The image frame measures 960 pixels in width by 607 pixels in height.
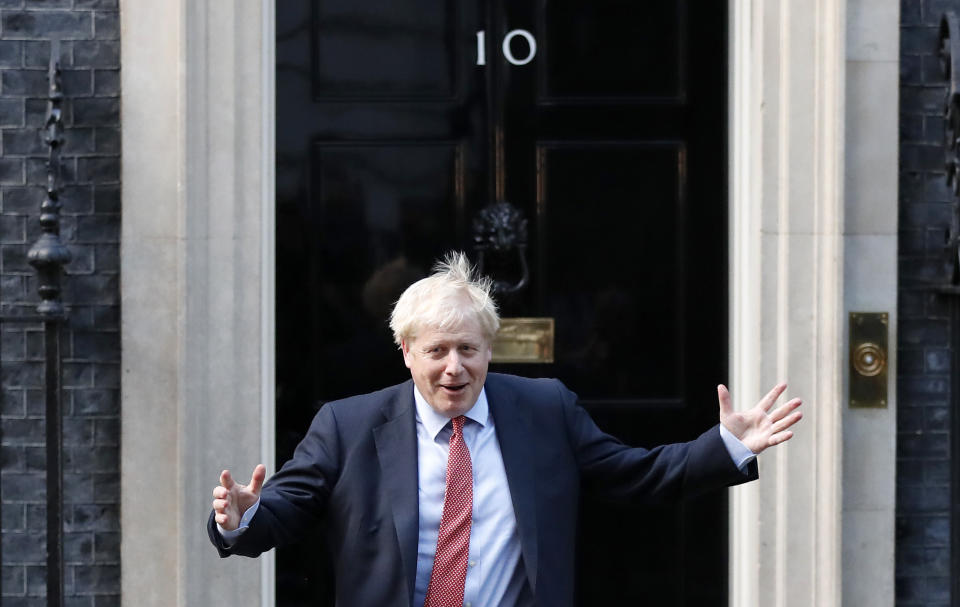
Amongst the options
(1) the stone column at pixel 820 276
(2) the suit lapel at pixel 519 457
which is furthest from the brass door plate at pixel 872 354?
(2) the suit lapel at pixel 519 457

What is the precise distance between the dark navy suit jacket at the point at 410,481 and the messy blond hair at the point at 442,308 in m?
Answer: 0.20

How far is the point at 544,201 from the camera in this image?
487cm

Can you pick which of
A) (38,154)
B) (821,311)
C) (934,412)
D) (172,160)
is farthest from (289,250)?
(934,412)

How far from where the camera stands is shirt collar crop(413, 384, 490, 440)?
10.3 ft

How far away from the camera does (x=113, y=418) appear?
4.59 meters

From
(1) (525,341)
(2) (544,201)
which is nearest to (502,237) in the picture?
(2) (544,201)

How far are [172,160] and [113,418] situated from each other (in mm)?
843

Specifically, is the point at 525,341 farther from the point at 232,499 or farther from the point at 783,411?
the point at 232,499

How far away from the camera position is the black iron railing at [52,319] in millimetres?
4410

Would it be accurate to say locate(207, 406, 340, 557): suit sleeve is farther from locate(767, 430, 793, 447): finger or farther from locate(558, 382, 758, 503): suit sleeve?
locate(767, 430, 793, 447): finger

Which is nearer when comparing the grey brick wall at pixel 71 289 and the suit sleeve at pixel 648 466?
the suit sleeve at pixel 648 466

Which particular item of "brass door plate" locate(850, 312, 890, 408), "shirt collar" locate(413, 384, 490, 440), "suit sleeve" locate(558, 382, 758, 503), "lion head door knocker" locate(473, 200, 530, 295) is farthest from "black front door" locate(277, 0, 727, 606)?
"shirt collar" locate(413, 384, 490, 440)

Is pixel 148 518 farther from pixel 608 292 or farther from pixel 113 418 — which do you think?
pixel 608 292

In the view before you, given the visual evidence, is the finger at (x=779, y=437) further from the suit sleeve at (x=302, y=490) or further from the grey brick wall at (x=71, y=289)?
the grey brick wall at (x=71, y=289)
